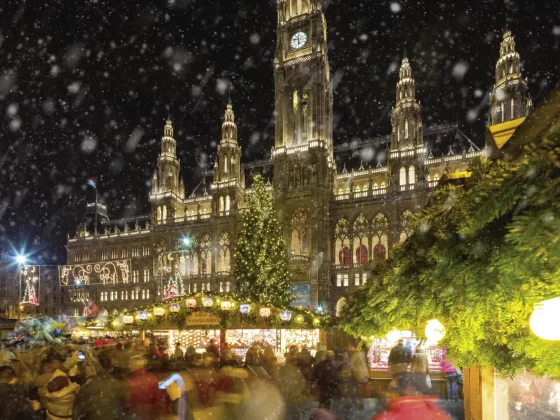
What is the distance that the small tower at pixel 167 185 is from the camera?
55.4 metres

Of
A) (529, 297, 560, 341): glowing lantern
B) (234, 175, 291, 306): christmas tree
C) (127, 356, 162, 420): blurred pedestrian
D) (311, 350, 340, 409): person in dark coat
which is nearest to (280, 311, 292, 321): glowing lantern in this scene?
(311, 350, 340, 409): person in dark coat

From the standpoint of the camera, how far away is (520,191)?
1648 mm

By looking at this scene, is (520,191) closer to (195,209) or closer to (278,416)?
(278,416)

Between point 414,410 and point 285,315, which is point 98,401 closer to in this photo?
point 414,410

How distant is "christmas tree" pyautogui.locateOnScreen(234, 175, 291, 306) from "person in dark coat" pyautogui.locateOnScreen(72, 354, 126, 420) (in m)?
27.3

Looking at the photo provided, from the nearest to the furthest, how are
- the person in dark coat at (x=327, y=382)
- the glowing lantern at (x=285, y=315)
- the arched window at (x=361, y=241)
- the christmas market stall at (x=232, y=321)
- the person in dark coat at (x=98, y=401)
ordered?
the person in dark coat at (x=98, y=401), the person in dark coat at (x=327, y=382), the glowing lantern at (x=285, y=315), the christmas market stall at (x=232, y=321), the arched window at (x=361, y=241)

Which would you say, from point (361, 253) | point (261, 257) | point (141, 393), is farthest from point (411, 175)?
point (141, 393)

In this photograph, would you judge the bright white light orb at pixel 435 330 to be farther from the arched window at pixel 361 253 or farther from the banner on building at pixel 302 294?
the arched window at pixel 361 253

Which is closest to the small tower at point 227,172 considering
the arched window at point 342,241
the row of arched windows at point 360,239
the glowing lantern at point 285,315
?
the arched window at point 342,241

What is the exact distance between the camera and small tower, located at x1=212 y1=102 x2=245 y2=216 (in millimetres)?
50281

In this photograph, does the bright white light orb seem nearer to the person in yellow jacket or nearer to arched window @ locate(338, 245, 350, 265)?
the person in yellow jacket

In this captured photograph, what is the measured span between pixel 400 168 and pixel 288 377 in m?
35.7

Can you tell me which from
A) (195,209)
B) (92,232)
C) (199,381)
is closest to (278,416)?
(199,381)

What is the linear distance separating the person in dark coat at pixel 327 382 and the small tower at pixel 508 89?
34.4 metres
